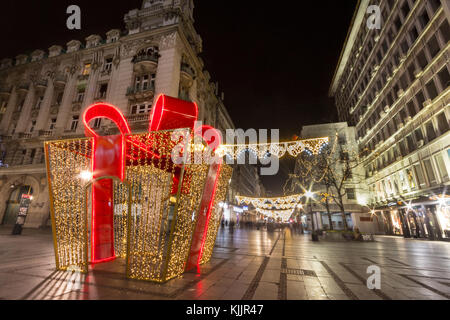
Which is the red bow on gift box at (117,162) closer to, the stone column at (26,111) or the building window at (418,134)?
the building window at (418,134)

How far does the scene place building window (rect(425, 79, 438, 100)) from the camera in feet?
55.7

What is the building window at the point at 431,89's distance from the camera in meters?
17.0

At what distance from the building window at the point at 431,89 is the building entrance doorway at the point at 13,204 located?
130ft

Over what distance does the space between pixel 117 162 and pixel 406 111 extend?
1045 inches

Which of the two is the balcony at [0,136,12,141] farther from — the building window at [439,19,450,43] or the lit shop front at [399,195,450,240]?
the building window at [439,19,450,43]

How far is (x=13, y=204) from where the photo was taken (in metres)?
22.3

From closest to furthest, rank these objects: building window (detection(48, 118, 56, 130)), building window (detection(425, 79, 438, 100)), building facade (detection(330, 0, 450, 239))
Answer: building facade (detection(330, 0, 450, 239))
building window (detection(425, 79, 438, 100))
building window (detection(48, 118, 56, 130))

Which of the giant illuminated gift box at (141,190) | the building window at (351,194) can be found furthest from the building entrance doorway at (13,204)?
the building window at (351,194)

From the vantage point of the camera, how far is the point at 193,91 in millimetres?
24391

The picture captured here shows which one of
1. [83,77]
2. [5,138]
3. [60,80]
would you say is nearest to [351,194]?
[83,77]

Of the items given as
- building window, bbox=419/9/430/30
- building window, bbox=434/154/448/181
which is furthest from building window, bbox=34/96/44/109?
building window, bbox=434/154/448/181

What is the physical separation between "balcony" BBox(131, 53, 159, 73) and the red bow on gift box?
1616 centimetres

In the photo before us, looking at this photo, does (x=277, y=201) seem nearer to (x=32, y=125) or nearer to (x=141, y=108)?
(x=141, y=108)
